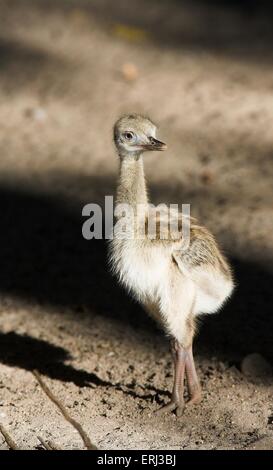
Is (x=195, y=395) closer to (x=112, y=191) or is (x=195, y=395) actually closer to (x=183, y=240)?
(x=183, y=240)

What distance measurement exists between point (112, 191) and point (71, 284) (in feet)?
4.56

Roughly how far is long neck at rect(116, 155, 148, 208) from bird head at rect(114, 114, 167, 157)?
6 centimetres

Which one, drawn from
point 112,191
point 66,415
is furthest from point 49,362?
point 112,191

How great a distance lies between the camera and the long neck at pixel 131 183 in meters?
5.21

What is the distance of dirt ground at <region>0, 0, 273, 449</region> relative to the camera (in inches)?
209

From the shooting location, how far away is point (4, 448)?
16.0 ft

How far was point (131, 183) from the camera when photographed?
523 centimetres

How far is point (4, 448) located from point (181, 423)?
0.95 m

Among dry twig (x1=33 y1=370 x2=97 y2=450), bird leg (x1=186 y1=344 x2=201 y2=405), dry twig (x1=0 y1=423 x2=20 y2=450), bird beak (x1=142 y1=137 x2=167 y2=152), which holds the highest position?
bird beak (x1=142 y1=137 x2=167 y2=152)

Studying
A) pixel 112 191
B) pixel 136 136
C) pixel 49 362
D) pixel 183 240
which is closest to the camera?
pixel 183 240

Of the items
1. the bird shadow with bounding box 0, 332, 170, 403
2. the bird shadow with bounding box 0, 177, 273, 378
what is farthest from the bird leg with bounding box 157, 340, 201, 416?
the bird shadow with bounding box 0, 177, 273, 378

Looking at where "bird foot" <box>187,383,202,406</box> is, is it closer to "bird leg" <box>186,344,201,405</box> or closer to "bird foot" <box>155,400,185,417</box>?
"bird leg" <box>186,344,201,405</box>
